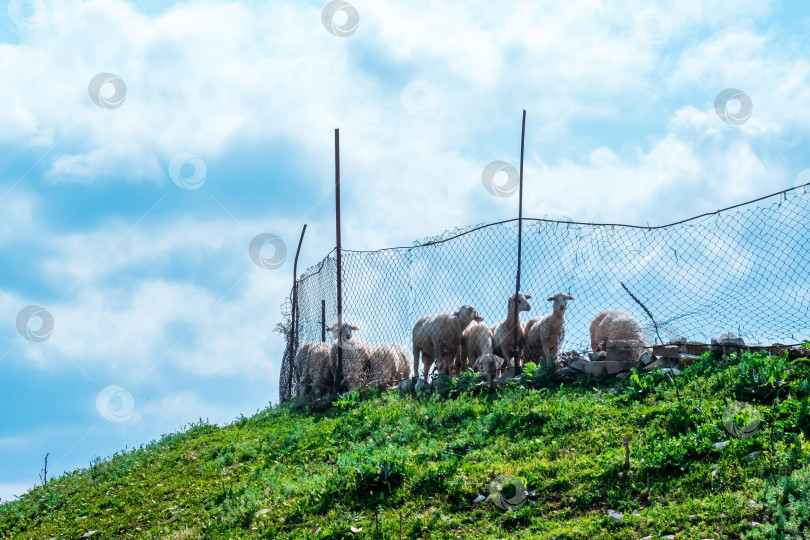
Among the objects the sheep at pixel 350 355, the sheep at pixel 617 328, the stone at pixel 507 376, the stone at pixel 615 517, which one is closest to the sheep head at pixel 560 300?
the sheep at pixel 617 328

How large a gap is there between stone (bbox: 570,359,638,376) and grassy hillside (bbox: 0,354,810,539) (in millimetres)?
285

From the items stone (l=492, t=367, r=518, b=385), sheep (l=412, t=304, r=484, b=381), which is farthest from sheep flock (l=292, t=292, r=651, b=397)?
stone (l=492, t=367, r=518, b=385)

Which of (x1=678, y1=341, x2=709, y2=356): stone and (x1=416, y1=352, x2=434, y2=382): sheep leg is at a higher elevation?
(x1=678, y1=341, x2=709, y2=356): stone

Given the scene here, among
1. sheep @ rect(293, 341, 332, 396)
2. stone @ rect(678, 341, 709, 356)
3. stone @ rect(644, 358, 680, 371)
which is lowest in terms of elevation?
sheep @ rect(293, 341, 332, 396)

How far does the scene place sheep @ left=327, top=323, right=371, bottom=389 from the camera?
14.6 meters

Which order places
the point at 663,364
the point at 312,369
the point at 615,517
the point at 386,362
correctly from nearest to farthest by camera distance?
the point at 615,517, the point at 663,364, the point at 386,362, the point at 312,369

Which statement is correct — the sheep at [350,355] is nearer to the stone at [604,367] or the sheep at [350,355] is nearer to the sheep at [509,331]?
the sheep at [509,331]

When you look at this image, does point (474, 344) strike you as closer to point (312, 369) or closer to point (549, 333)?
point (549, 333)

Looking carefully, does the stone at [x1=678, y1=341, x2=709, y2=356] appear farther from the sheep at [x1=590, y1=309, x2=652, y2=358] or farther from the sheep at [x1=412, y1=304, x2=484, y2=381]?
the sheep at [x1=412, y1=304, x2=484, y2=381]

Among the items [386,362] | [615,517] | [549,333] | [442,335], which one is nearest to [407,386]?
[386,362]

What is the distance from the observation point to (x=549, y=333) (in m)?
14.4

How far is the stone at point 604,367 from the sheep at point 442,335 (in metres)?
3.78

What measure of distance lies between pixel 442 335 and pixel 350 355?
2.06 metres

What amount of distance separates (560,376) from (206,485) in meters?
5.68
